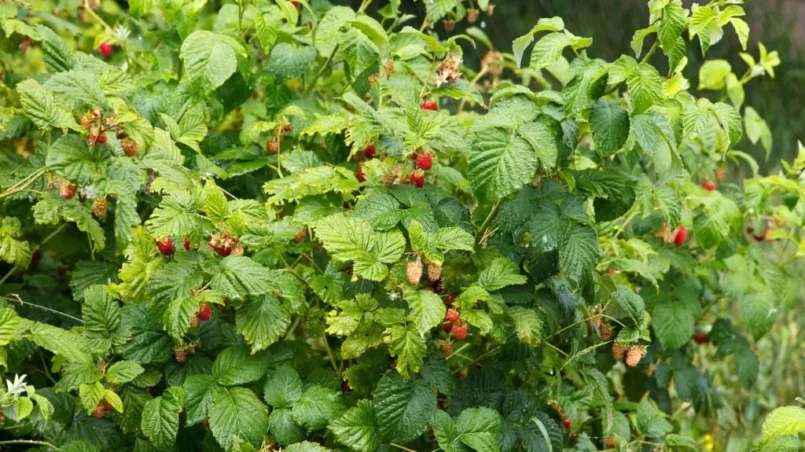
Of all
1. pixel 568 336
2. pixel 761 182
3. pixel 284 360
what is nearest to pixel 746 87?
A: pixel 761 182

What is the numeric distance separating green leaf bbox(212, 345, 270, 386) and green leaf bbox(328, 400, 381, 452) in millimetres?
186

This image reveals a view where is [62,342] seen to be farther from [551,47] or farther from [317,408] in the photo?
[551,47]

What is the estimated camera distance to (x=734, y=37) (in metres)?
4.88

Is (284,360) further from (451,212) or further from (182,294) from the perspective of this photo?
(451,212)

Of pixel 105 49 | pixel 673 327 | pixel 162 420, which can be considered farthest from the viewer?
pixel 105 49

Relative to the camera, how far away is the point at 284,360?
74.3 inches

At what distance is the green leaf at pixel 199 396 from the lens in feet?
5.73

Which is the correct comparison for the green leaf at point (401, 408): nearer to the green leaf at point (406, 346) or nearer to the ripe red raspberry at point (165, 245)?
the green leaf at point (406, 346)

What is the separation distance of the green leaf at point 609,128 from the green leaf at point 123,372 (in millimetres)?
928

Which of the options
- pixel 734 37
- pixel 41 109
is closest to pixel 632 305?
pixel 41 109

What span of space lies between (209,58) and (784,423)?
1.33 m

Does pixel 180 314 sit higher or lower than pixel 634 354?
higher

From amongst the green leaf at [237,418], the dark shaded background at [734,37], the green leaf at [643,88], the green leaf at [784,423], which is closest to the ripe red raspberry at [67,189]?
the green leaf at [237,418]

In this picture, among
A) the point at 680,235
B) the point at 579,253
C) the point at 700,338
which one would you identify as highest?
the point at 579,253
